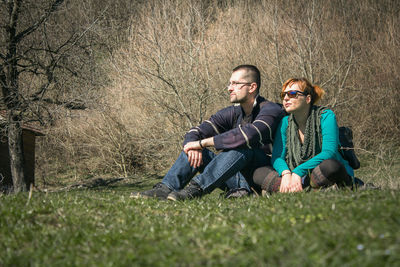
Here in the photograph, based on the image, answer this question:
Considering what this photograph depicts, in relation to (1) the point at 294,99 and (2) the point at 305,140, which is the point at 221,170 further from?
(1) the point at 294,99

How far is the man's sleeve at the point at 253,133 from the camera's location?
475 centimetres

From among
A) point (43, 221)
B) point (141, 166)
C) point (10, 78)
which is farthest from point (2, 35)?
point (43, 221)

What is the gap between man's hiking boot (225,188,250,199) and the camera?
16.1 ft

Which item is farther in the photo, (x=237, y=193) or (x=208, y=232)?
(x=237, y=193)

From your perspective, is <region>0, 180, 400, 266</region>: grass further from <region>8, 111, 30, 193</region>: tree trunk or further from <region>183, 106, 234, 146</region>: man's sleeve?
<region>8, 111, 30, 193</region>: tree trunk

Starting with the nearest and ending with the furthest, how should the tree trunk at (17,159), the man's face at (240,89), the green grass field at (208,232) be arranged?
the green grass field at (208,232) → the man's face at (240,89) → the tree trunk at (17,159)

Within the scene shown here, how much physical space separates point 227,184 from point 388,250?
10.3ft

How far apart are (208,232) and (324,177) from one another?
197 centimetres

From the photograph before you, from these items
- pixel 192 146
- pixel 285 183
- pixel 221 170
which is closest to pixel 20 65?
pixel 192 146

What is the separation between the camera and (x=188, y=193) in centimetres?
468

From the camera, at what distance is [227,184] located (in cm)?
516

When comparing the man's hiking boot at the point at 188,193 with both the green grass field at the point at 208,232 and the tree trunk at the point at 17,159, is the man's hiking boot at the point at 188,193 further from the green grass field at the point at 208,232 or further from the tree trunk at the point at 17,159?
the tree trunk at the point at 17,159

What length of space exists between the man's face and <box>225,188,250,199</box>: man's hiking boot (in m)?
1.16

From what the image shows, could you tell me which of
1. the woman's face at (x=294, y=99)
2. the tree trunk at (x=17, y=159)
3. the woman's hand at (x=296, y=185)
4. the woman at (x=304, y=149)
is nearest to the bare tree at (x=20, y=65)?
the tree trunk at (x=17, y=159)
